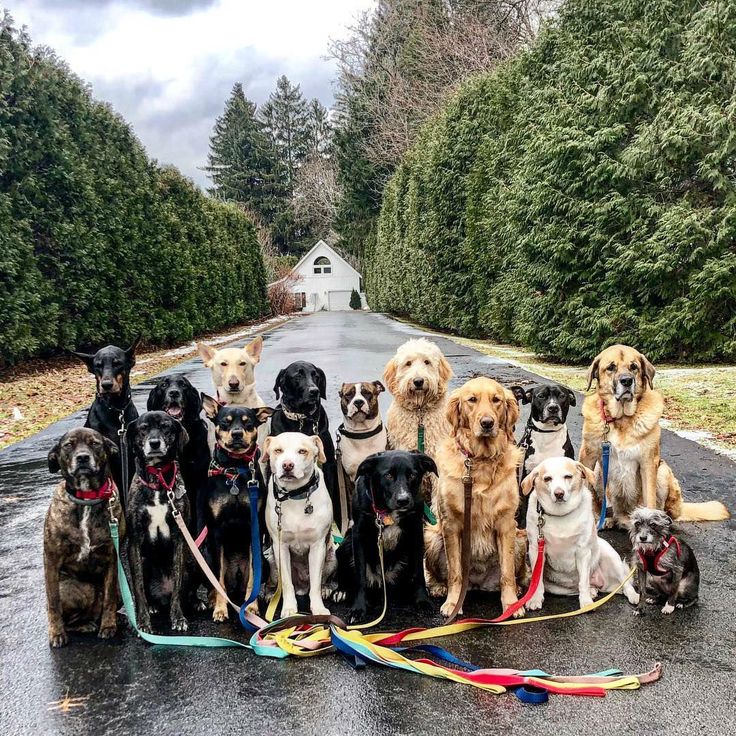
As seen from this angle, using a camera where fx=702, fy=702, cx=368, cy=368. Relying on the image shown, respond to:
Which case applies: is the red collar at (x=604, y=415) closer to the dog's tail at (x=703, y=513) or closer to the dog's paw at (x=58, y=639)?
the dog's tail at (x=703, y=513)

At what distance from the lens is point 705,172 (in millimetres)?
14398

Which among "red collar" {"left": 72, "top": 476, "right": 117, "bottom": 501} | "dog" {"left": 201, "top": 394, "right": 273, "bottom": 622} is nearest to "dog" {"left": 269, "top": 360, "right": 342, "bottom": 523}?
"dog" {"left": 201, "top": 394, "right": 273, "bottom": 622}

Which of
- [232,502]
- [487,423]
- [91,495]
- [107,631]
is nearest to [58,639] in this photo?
[107,631]

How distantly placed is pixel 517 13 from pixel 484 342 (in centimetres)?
2072

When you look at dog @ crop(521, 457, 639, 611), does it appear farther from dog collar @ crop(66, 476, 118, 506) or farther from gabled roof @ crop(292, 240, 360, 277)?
gabled roof @ crop(292, 240, 360, 277)

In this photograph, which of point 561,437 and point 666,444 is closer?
point 561,437

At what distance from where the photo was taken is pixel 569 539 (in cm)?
433

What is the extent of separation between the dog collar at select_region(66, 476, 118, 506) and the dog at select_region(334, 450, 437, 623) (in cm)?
147

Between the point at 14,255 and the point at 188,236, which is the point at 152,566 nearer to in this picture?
the point at 14,255

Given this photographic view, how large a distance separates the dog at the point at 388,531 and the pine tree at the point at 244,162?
88.4m

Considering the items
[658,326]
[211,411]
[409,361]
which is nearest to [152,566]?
[211,411]

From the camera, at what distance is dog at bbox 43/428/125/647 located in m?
3.89

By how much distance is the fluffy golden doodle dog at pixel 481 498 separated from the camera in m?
4.45

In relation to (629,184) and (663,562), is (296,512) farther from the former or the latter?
(629,184)
